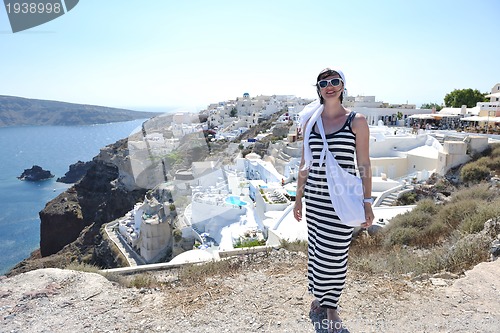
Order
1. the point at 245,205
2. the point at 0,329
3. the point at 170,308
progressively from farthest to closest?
the point at 245,205
the point at 170,308
the point at 0,329

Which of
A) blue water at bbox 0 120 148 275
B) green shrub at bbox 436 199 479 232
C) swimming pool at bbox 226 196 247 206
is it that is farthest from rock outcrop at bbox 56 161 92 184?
green shrub at bbox 436 199 479 232

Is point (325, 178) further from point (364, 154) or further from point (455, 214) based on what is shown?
point (455, 214)

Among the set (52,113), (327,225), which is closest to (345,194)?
(327,225)

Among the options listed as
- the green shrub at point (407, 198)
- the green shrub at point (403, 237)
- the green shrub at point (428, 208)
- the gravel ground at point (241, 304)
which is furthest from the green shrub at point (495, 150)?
the gravel ground at point (241, 304)

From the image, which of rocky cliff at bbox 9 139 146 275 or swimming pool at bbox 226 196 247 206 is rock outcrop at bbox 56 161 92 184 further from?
swimming pool at bbox 226 196 247 206

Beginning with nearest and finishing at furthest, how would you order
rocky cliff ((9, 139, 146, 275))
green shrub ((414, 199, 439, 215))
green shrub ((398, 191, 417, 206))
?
green shrub ((414, 199, 439, 215))
green shrub ((398, 191, 417, 206))
rocky cliff ((9, 139, 146, 275))

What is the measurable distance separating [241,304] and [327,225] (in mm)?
1087

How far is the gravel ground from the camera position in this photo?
2.23 m

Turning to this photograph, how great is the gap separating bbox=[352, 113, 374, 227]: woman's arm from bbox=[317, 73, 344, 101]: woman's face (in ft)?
0.63

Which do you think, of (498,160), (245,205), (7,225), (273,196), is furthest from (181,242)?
(7,225)

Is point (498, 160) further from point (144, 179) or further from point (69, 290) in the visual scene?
point (144, 179)

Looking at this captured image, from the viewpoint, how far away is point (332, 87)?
1.92m

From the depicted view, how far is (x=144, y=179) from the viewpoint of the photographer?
2739 cm

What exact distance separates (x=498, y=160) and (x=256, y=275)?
36.3 ft
